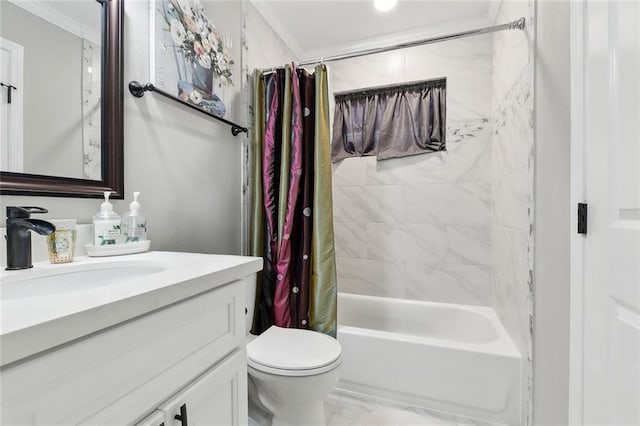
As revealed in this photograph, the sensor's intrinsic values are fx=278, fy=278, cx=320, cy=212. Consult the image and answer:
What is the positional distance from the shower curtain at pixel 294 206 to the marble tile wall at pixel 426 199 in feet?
2.67

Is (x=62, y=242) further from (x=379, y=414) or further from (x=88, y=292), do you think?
→ (x=379, y=414)

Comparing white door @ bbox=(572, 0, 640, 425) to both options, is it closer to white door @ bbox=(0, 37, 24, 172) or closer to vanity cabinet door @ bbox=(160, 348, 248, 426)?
vanity cabinet door @ bbox=(160, 348, 248, 426)

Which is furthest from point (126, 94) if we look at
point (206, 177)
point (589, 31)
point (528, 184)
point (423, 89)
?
point (423, 89)

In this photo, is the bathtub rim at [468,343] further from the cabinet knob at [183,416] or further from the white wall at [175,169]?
the cabinet knob at [183,416]

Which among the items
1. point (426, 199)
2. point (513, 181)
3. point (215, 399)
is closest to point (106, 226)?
point (215, 399)

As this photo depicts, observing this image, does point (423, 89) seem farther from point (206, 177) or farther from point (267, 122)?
point (206, 177)

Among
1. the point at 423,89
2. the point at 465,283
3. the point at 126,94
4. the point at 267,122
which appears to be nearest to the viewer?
the point at 126,94

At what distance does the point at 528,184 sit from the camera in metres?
1.24

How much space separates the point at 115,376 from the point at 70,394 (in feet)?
0.20

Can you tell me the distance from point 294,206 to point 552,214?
1.14 m

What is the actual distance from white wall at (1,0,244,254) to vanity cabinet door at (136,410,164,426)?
68cm

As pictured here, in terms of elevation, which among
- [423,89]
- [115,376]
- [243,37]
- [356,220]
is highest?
[243,37]

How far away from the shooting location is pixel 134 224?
1003mm

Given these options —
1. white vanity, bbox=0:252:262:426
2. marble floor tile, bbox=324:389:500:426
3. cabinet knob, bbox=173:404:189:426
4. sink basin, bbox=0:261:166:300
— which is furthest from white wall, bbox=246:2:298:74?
marble floor tile, bbox=324:389:500:426
